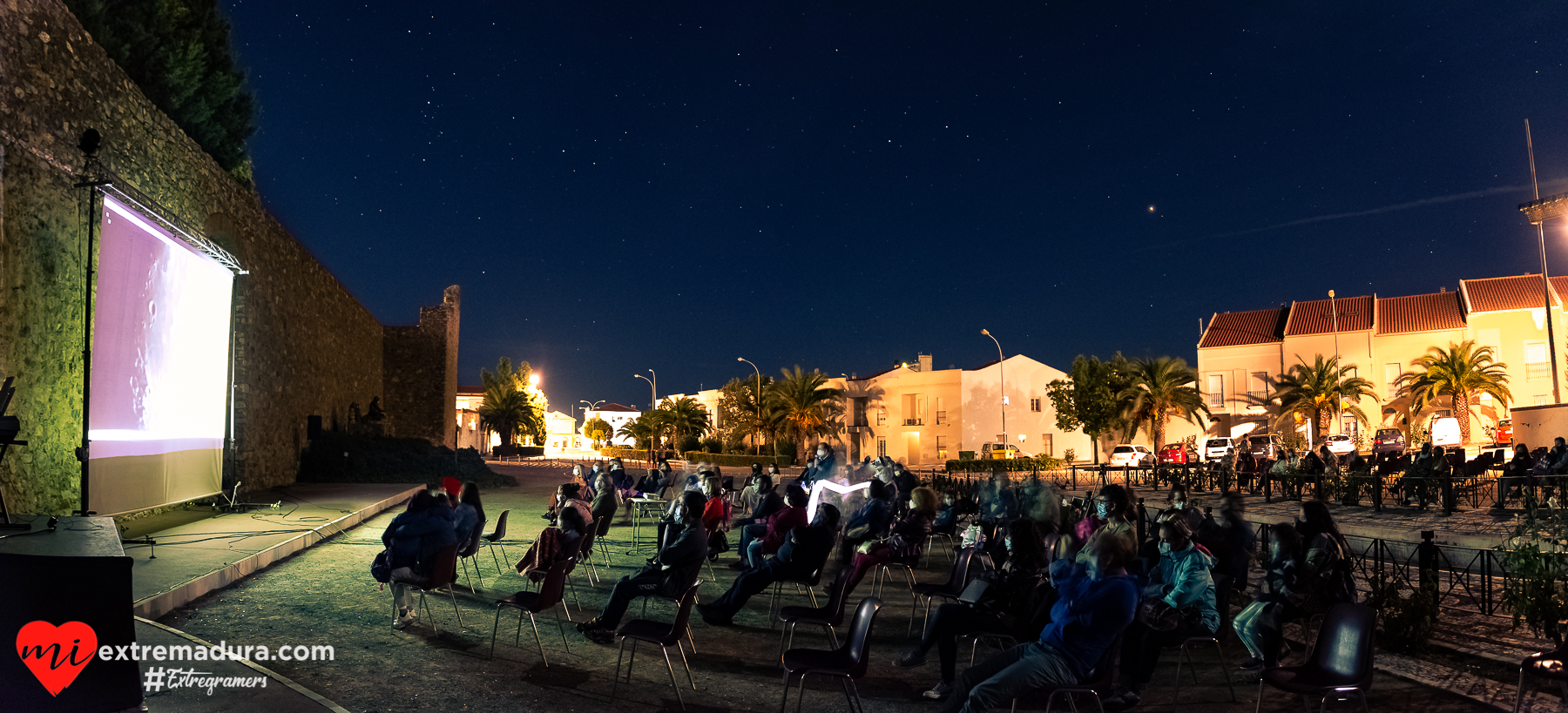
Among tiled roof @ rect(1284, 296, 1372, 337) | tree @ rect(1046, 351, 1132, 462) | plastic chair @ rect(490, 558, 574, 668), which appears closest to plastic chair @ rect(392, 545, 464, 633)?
plastic chair @ rect(490, 558, 574, 668)

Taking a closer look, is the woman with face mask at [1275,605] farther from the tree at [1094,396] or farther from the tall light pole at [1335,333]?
the tall light pole at [1335,333]

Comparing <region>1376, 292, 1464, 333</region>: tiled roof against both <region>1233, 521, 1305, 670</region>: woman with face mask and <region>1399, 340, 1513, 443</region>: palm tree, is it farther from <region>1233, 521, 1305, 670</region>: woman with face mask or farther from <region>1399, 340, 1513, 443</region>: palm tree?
<region>1233, 521, 1305, 670</region>: woman with face mask

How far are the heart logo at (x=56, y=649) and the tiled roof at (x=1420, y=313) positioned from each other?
153ft

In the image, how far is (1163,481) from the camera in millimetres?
22578

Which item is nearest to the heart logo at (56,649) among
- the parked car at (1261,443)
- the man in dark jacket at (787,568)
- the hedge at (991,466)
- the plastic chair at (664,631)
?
the plastic chair at (664,631)

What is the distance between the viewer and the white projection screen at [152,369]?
9539 millimetres

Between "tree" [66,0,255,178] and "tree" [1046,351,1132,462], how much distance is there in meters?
34.1

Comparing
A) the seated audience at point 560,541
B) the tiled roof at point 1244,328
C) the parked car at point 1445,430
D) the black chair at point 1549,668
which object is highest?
the tiled roof at point 1244,328

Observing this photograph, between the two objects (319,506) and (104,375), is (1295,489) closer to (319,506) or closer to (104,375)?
(319,506)

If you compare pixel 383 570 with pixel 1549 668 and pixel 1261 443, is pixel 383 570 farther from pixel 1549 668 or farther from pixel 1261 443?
pixel 1261 443

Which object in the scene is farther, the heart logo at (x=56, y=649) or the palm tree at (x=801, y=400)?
the palm tree at (x=801, y=400)

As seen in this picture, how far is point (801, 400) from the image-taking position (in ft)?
155

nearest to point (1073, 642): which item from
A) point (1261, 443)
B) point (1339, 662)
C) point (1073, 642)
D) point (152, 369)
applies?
point (1073, 642)

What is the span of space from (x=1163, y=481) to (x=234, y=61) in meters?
25.6
